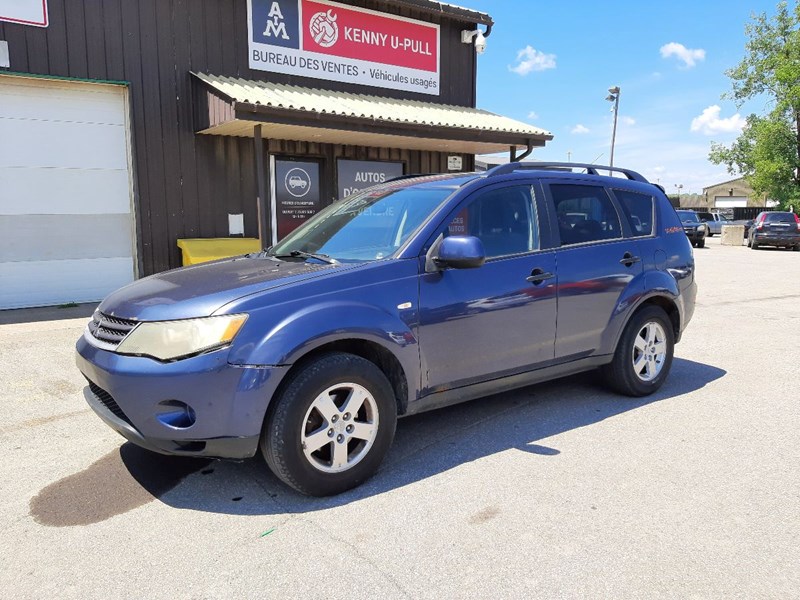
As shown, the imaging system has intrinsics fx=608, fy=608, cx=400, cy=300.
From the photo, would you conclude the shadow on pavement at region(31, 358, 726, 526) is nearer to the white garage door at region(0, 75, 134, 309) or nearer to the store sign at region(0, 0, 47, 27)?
the white garage door at region(0, 75, 134, 309)

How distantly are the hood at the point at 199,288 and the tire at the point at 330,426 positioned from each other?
520 millimetres

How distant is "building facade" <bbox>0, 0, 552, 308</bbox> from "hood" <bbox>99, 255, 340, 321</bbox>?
5329 millimetres

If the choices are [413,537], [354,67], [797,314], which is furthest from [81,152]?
[797,314]

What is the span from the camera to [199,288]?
3.33 meters

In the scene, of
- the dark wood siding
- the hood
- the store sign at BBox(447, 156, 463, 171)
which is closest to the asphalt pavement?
the hood

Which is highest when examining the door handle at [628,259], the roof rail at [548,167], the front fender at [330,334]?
the roof rail at [548,167]

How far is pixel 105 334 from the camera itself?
3348mm

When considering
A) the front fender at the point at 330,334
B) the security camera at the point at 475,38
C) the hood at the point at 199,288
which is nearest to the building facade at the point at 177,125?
the security camera at the point at 475,38

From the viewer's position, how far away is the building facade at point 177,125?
8805mm

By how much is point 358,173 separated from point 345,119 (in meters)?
2.71

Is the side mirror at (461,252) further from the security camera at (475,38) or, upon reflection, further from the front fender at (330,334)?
the security camera at (475,38)

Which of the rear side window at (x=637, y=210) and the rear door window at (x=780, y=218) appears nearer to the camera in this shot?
the rear side window at (x=637, y=210)

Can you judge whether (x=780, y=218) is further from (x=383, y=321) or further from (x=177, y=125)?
(x=383, y=321)

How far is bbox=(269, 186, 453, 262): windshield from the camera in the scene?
3.82 m
